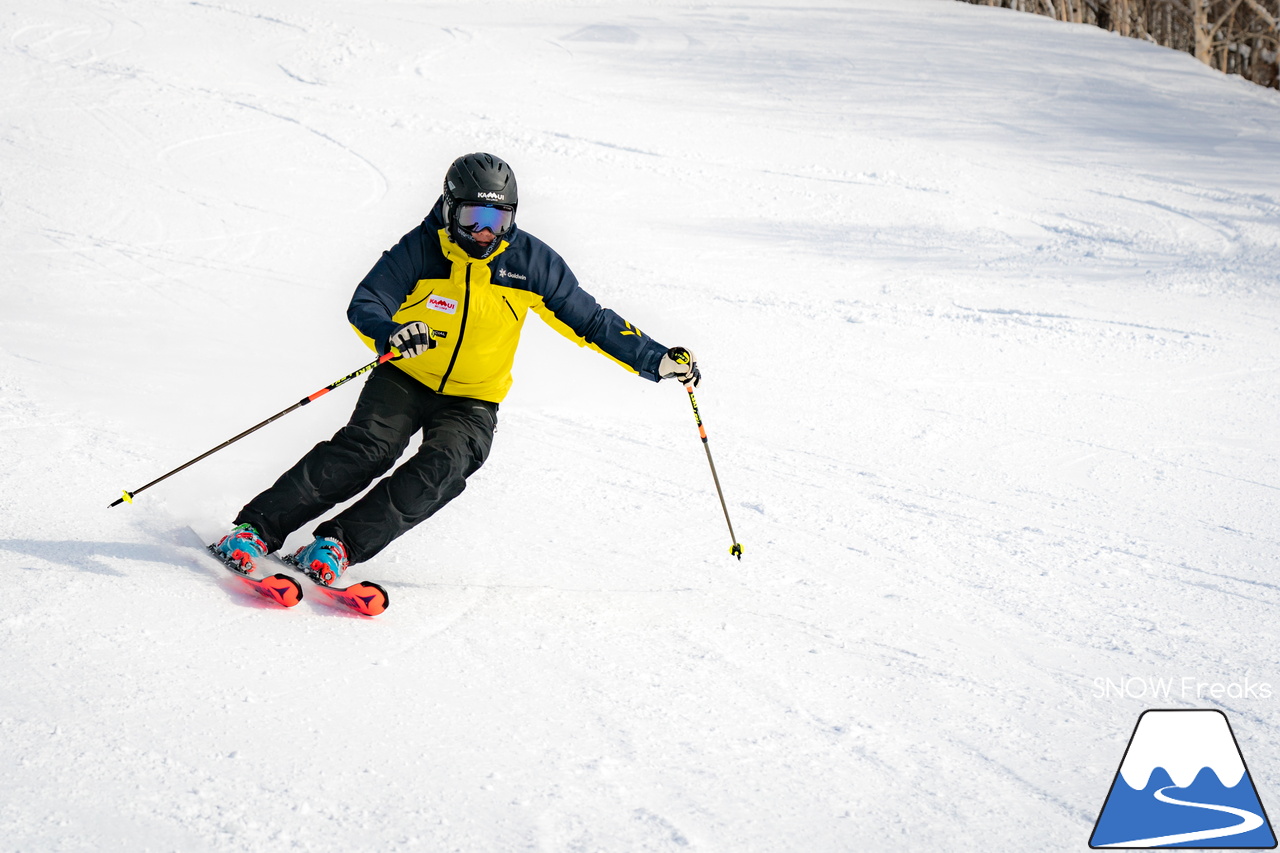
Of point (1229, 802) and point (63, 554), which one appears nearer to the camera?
point (1229, 802)

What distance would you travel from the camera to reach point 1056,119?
40.1 feet

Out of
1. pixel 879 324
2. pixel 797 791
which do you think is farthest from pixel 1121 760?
pixel 879 324

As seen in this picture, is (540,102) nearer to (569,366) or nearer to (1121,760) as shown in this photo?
(569,366)

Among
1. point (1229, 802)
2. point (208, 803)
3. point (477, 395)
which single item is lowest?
point (1229, 802)

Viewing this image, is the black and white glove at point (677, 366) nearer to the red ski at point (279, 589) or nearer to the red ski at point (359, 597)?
the red ski at point (359, 597)

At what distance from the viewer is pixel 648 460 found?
4.86m

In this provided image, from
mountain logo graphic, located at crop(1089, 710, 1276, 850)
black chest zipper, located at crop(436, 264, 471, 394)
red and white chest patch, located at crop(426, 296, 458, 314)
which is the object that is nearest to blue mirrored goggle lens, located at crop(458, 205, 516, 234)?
black chest zipper, located at crop(436, 264, 471, 394)

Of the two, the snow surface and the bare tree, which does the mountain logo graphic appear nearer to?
the snow surface

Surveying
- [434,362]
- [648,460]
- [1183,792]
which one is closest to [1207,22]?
[648,460]

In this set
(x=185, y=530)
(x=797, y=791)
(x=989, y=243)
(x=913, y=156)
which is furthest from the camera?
(x=913, y=156)

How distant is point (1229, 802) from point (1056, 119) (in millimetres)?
11192

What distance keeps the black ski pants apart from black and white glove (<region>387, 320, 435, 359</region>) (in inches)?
14.2

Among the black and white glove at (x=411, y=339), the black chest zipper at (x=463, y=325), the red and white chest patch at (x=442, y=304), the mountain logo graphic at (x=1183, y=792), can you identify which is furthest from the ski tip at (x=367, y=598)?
the mountain logo graphic at (x=1183, y=792)

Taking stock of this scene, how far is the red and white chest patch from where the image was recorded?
11.6 ft
